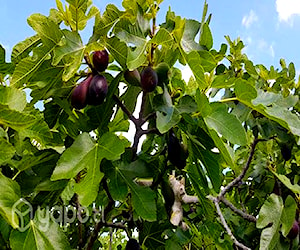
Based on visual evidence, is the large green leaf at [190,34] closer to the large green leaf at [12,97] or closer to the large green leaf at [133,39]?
the large green leaf at [133,39]

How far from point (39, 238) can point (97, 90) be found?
355 mm

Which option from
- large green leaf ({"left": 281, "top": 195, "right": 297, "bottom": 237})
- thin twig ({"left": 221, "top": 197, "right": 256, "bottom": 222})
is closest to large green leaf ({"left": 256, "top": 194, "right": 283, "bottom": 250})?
large green leaf ({"left": 281, "top": 195, "right": 297, "bottom": 237})

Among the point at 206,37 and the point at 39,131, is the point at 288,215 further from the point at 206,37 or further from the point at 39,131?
the point at 39,131

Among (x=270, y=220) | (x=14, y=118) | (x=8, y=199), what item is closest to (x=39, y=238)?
(x=8, y=199)

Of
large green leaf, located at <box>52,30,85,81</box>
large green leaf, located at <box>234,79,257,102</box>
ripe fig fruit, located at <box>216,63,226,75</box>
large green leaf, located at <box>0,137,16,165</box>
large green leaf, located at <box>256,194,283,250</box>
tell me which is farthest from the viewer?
ripe fig fruit, located at <box>216,63,226,75</box>

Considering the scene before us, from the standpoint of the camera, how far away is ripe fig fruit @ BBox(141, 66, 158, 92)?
1196mm

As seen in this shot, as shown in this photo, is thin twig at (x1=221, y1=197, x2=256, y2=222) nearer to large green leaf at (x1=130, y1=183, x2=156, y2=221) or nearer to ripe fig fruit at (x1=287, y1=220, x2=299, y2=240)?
ripe fig fruit at (x1=287, y1=220, x2=299, y2=240)

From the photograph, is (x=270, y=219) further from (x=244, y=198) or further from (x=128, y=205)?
(x=244, y=198)

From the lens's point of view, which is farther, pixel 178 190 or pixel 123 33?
pixel 178 190

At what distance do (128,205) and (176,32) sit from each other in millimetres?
710

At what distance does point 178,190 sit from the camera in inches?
55.7

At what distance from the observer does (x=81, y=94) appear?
1.18m

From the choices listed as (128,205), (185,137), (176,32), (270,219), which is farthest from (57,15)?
(270,219)

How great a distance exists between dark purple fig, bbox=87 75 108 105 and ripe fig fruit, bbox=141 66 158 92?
0.31 feet
